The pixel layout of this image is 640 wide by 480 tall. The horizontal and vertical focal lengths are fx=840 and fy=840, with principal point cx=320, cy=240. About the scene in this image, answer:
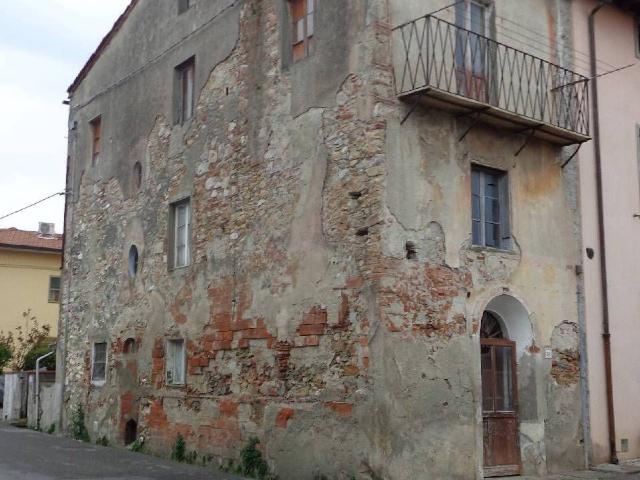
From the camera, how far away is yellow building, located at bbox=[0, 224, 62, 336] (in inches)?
1193

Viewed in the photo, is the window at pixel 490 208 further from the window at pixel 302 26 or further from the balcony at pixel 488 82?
the window at pixel 302 26

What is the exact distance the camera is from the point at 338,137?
11.4 m

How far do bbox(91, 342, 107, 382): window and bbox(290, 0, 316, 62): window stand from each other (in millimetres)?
7549

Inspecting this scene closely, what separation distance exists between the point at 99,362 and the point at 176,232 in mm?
3645

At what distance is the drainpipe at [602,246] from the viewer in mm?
13055

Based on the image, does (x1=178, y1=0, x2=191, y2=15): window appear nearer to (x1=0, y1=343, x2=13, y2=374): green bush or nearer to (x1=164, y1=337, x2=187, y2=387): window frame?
(x1=164, y1=337, x2=187, y2=387): window frame

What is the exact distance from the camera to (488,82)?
12.0 meters

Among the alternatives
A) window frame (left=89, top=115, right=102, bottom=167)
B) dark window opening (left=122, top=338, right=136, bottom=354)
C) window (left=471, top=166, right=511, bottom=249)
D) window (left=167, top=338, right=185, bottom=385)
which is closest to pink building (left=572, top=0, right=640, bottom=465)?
window (left=471, top=166, right=511, bottom=249)

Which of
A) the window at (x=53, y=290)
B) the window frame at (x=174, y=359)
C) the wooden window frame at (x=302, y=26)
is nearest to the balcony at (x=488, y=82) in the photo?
the wooden window frame at (x=302, y=26)

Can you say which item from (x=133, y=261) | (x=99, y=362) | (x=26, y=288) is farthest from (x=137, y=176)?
(x=26, y=288)

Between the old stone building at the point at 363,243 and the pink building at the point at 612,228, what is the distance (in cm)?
43

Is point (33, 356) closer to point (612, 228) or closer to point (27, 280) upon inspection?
point (27, 280)

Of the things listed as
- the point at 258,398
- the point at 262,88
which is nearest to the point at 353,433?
the point at 258,398

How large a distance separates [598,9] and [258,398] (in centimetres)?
863
